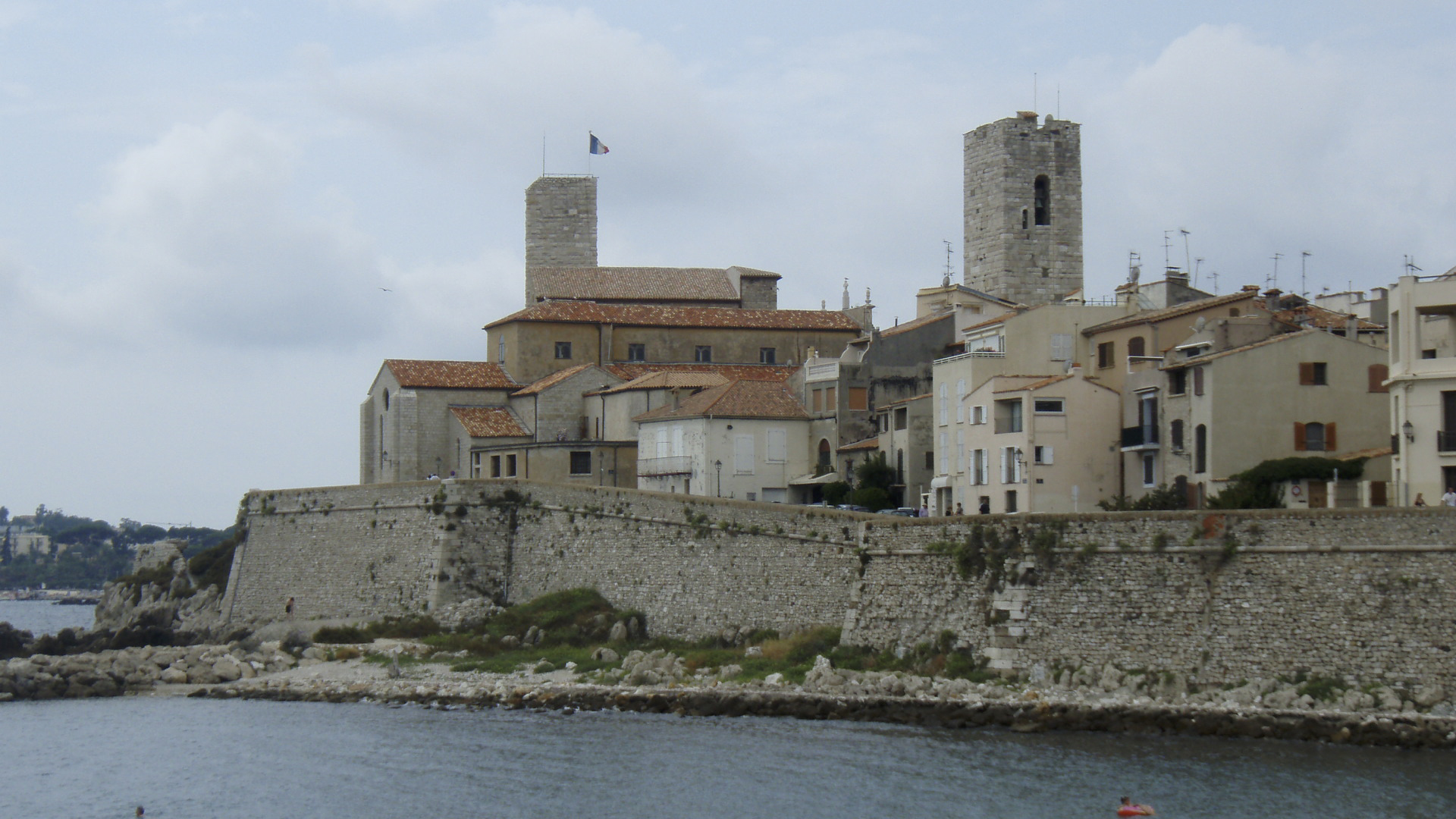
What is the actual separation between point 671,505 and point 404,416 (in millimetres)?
16333

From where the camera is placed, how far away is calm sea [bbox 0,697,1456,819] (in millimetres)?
28219

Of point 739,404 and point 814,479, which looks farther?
point 739,404

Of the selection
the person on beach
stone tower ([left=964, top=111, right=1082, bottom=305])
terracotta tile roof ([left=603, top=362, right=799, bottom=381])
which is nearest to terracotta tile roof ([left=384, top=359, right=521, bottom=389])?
terracotta tile roof ([left=603, top=362, right=799, bottom=381])

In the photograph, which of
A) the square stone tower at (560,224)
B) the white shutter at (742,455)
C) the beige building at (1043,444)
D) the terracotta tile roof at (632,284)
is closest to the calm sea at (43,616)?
the square stone tower at (560,224)

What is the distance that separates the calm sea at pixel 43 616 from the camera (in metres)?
103

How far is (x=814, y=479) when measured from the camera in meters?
51.5

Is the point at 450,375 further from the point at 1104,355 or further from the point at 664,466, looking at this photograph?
the point at 1104,355

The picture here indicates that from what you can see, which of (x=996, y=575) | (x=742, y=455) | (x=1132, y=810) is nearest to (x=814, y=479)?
(x=742, y=455)

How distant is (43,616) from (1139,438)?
101333 mm

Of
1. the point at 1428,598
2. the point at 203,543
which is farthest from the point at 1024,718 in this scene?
the point at 203,543

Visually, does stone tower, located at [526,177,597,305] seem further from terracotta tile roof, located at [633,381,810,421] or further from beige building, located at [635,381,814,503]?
beige building, located at [635,381,814,503]

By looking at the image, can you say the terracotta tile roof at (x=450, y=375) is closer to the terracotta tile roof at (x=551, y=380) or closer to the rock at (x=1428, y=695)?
the terracotta tile roof at (x=551, y=380)

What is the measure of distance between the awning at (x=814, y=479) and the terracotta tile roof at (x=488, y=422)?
9.95m

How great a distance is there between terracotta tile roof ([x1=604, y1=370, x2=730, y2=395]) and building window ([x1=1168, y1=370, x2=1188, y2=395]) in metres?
16.9
